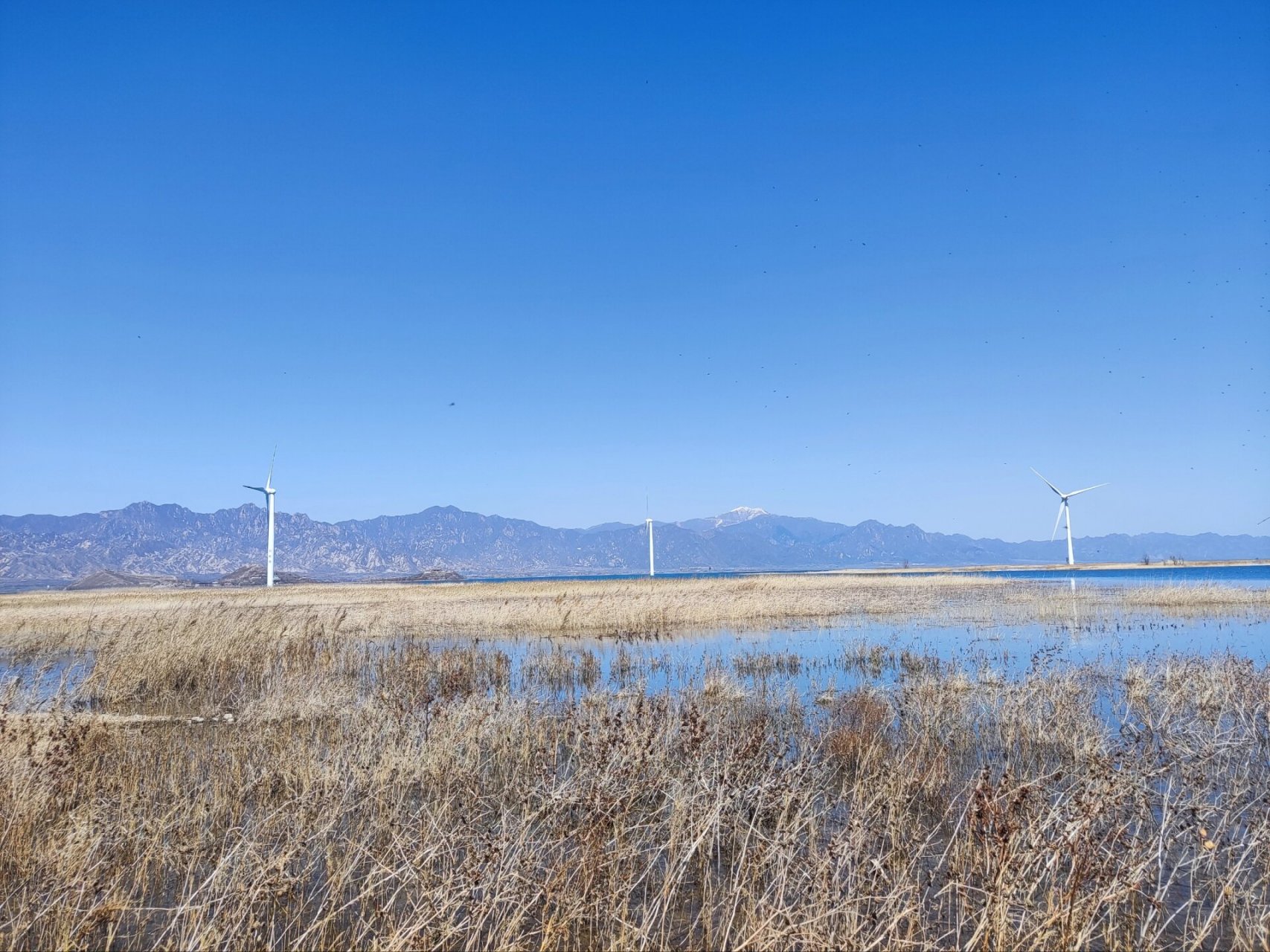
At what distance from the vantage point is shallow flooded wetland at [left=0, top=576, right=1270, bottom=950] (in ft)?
18.0

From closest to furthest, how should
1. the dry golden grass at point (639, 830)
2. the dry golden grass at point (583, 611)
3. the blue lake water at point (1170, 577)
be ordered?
1. the dry golden grass at point (639, 830)
2. the dry golden grass at point (583, 611)
3. the blue lake water at point (1170, 577)

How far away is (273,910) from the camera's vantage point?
5988mm

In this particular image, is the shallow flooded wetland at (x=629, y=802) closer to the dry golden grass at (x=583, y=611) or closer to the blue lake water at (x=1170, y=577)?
the dry golden grass at (x=583, y=611)

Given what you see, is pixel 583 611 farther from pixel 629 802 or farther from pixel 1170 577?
pixel 1170 577

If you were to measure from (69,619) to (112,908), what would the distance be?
1215 inches

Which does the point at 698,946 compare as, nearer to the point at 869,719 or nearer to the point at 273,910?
the point at 273,910

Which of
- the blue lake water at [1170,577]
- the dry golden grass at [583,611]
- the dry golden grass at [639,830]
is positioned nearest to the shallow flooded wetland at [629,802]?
the dry golden grass at [639,830]

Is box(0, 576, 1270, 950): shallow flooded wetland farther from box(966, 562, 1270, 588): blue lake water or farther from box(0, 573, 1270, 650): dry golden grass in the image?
box(966, 562, 1270, 588): blue lake water

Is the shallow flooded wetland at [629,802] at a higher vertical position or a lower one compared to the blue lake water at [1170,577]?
higher

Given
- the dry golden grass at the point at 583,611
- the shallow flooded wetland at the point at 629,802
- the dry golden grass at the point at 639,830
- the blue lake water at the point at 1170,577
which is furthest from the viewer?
the blue lake water at the point at 1170,577

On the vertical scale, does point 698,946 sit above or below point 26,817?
below

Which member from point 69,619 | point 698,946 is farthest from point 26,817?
point 69,619

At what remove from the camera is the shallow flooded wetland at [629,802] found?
18.0 feet

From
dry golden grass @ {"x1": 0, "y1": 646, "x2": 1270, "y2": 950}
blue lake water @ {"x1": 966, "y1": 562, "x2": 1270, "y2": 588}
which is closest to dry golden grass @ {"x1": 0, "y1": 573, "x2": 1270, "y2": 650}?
dry golden grass @ {"x1": 0, "y1": 646, "x2": 1270, "y2": 950}
